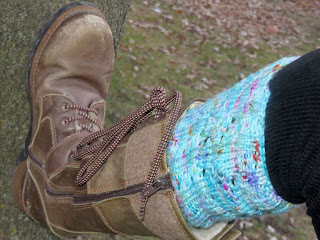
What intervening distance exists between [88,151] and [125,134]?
0.71 feet

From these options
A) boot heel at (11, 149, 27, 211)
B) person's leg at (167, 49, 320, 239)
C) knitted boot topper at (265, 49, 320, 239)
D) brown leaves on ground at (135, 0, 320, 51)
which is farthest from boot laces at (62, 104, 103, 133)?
brown leaves on ground at (135, 0, 320, 51)

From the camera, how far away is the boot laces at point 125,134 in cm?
122

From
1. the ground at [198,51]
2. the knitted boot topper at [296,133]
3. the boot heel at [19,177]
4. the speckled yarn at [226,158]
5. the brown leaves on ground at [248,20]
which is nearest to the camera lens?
the knitted boot topper at [296,133]

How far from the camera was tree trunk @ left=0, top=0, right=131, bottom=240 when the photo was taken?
5.74 ft

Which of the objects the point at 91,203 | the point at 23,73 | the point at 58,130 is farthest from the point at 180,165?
the point at 23,73

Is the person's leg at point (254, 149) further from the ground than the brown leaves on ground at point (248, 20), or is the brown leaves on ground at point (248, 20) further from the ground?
the person's leg at point (254, 149)

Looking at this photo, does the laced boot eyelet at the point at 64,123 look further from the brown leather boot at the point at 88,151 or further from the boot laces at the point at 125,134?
the boot laces at the point at 125,134

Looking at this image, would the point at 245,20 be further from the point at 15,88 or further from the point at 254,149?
the point at 254,149

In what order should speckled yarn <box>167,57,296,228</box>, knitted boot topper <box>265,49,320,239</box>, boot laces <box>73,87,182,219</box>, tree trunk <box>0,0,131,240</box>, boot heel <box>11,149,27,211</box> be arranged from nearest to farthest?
1. knitted boot topper <box>265,49,320,239</box>
2. speckled yarn <box>167,57,296,228</box>
3. boot laces <box>73,87,182,219</box>
4. tree trunk <box>0,0,131,240</box>
5. boot heel <box>11,149,27,211</box>

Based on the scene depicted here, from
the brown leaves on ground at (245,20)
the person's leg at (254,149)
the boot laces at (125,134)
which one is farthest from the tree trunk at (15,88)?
the brown leaves on ground at (245,20)

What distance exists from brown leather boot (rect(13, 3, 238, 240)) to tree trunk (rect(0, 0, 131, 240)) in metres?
0.06

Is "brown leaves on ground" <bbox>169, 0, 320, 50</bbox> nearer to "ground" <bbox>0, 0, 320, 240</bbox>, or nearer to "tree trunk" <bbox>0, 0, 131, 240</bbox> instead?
"ground" <bbox>0, 0, 320, 240</bbox>

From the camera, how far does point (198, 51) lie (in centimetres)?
514

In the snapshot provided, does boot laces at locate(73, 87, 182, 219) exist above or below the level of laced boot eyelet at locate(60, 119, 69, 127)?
above
